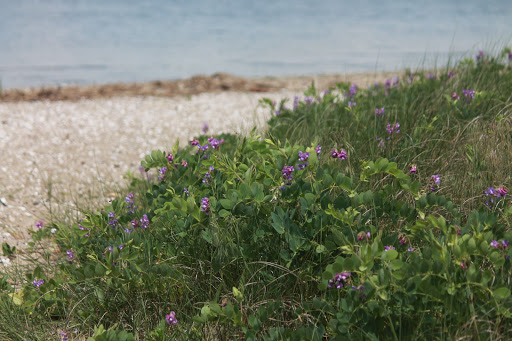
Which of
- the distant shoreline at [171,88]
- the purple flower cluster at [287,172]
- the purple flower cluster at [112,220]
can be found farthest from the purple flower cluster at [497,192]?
the distant shoreline at [171,88]

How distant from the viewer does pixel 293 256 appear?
7.80 feet

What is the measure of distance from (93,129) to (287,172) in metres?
5.38

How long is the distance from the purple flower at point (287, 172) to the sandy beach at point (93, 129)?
155 cm

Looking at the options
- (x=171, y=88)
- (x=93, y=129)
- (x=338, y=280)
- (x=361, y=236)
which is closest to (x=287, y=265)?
(x=338, y=280)

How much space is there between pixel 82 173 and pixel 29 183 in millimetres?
618

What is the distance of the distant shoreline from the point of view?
32.4 feet

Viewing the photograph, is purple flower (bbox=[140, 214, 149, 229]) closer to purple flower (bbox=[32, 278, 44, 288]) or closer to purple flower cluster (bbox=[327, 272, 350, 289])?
purple flower (bbox=[32, 278, 44, 288])

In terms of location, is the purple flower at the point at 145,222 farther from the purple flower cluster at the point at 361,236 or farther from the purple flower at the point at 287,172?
the purple flower cluster at the point at 361,236

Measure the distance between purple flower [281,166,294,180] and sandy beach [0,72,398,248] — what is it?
1552mm

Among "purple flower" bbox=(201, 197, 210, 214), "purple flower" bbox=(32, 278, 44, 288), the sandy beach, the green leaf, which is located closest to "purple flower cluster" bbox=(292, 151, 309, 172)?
"purple flower" bbox=(201, 197, 210, 214)

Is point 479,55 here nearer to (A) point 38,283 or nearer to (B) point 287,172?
(B) point 287,172

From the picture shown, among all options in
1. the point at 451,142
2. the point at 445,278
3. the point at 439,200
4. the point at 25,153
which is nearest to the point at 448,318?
the point at 445,278

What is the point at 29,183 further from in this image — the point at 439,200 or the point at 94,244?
the point at 439,200

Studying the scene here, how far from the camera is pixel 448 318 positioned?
7.06 feet
